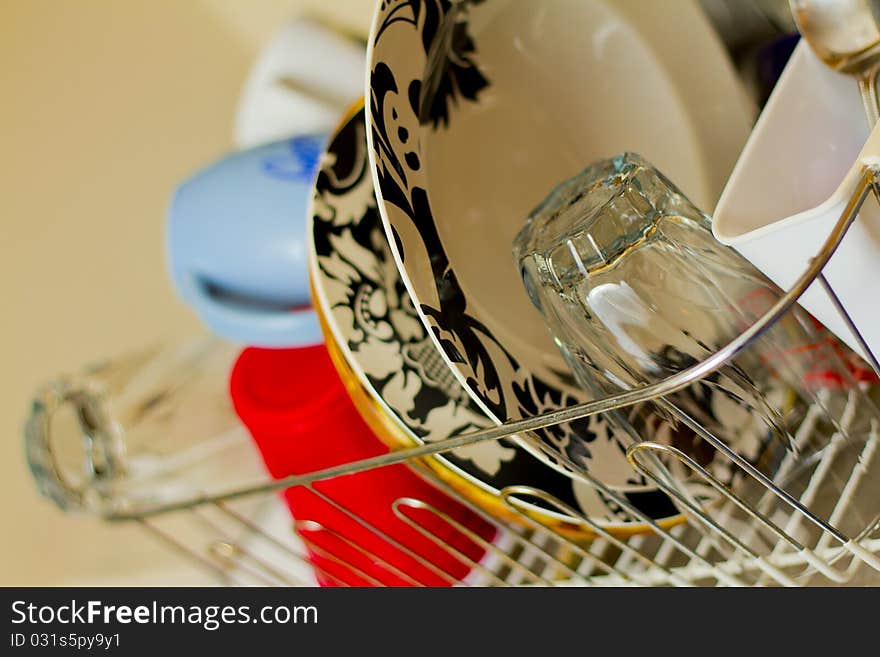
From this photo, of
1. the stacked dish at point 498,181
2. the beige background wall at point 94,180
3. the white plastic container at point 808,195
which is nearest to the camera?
the white plastic container at point 808,195

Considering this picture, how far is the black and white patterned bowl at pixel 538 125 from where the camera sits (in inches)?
13.5

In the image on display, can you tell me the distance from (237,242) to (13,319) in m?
0.23

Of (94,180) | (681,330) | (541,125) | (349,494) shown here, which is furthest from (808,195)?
(94,180)

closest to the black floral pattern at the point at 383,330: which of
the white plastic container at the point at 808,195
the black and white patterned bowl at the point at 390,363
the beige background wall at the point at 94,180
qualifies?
the black and white patterned bowl at the point at 390,363

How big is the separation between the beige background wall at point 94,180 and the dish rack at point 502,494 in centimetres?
4

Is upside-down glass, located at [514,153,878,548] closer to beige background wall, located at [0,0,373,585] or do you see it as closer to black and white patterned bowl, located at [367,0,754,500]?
black and white patterned bowl, located at [367,0,754,500]

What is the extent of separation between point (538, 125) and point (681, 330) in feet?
0.50

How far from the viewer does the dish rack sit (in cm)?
27

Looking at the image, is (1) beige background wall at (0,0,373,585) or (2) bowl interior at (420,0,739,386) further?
(1) beige background wall at (0,0,373,585)

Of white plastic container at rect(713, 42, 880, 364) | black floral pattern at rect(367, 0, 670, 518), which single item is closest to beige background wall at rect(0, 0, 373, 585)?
black floral pattern at rect(367, 0, 670, 518)

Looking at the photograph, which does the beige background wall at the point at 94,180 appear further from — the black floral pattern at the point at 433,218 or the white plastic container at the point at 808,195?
the white plastic container at the point at 808,195

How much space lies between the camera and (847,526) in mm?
329

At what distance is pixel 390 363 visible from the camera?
1.19 ft
